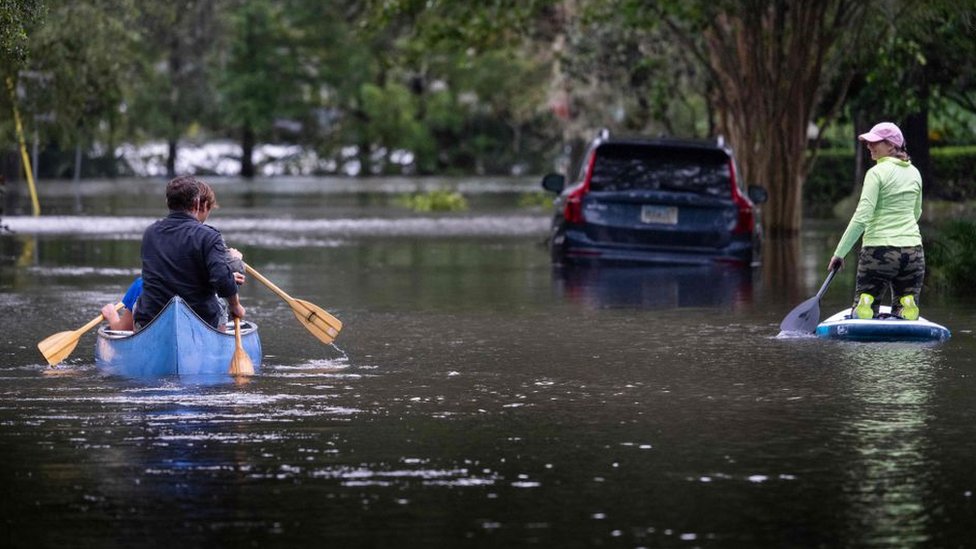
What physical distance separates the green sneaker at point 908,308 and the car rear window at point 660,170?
720 cm

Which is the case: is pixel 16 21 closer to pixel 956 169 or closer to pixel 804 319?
pixel 804 319

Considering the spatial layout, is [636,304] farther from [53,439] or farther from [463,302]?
[53,439]

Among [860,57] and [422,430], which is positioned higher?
[860,57]

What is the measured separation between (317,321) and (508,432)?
3769mm

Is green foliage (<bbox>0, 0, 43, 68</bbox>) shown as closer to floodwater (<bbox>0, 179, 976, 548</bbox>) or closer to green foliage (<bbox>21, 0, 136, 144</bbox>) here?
floodwater (<bbox>0, 179, 976, 548</bbox>)

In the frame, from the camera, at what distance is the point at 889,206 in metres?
14.6

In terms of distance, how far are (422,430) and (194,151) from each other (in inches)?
3028

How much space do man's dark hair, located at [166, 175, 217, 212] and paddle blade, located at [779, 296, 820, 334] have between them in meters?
4.61

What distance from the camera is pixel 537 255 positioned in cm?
2661

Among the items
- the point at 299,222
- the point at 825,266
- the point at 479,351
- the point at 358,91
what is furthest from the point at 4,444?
the point at 358,91

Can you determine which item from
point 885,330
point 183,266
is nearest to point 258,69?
point 885,330

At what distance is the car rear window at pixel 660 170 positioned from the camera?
21703mm

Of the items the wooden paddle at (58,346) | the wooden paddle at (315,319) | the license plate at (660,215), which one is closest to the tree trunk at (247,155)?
the license plate at (660,215)

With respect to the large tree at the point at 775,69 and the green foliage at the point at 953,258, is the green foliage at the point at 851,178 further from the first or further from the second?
the green foliage at the point at 953,258
